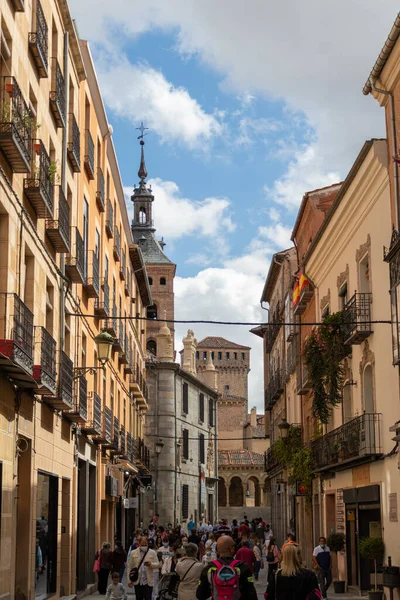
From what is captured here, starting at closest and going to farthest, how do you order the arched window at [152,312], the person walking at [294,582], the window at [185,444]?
1. the person walking at [294,582]
2. the window at [185,444]
3. the arched window at [152,312]

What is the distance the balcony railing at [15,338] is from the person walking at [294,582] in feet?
17.2

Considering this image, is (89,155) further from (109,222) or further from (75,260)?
(109,222)

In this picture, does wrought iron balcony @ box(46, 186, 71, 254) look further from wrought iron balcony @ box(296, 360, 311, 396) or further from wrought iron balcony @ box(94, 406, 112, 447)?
wrought iron balcony @ box(296, 360, 311, 396)

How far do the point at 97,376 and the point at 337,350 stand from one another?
257 inches

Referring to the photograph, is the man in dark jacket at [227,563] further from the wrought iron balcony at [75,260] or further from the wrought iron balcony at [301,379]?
the wrought iron balcony at [301,379]

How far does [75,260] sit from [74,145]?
245 centimetres

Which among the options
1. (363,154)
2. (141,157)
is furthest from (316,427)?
(141,157)

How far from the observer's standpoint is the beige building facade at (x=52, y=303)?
1384 centimetres

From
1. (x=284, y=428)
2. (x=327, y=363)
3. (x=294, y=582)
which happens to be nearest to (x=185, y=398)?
(x=284, y=428)

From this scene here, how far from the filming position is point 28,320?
1430cm

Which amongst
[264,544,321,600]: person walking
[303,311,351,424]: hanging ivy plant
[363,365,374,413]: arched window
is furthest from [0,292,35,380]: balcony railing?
[303,311,351,424]: hanging ivy plant

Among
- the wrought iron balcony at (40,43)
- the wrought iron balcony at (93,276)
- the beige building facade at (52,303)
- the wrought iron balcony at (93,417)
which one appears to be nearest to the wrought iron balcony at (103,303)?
the beige building facade at (52,303)

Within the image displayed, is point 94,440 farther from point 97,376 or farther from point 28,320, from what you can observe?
point 28,320

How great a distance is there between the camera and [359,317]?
850 inches
